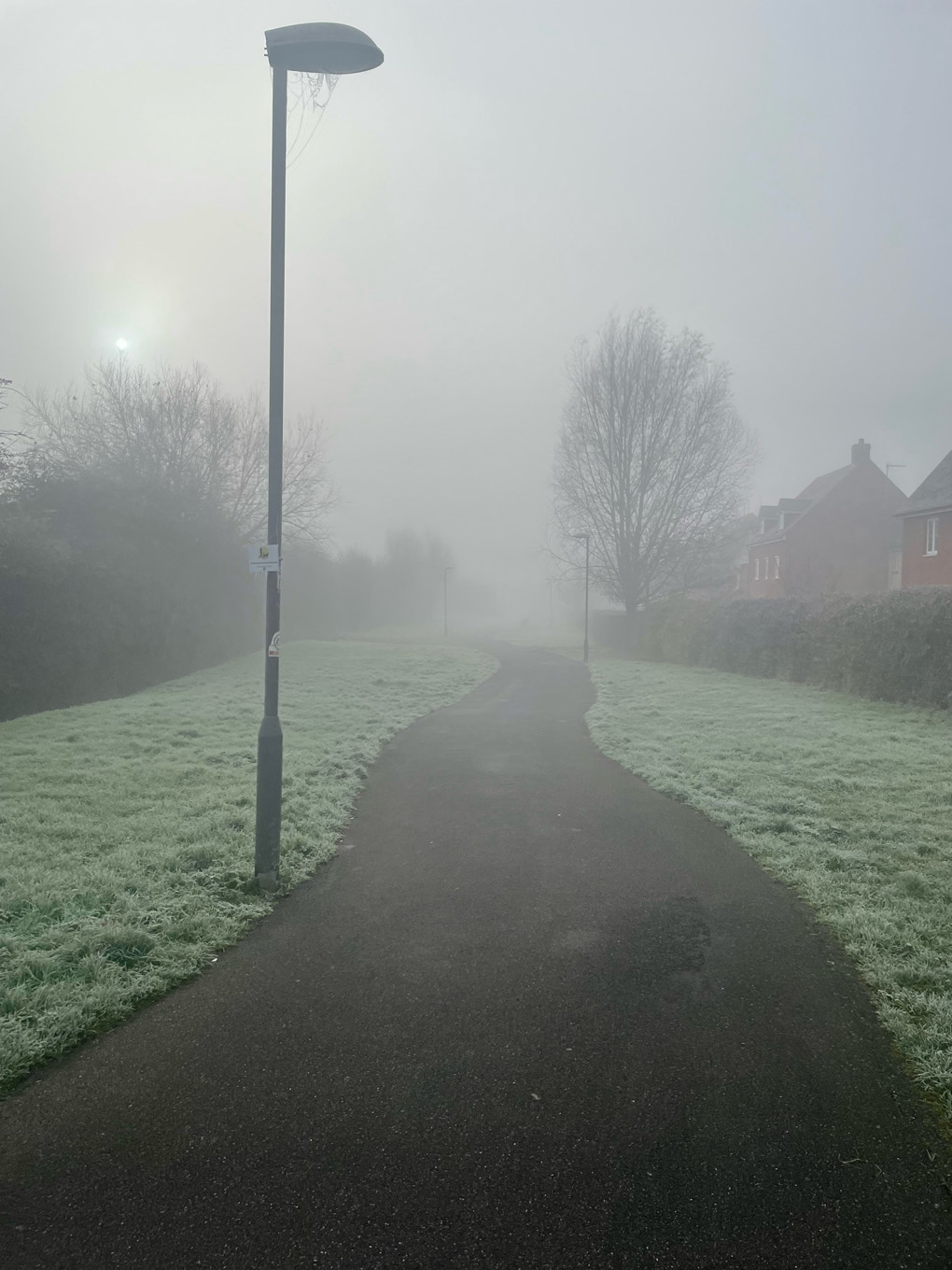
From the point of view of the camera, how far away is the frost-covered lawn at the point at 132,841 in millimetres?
4020

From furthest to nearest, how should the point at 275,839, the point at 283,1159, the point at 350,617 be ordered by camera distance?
1. the point at 350,617
2. the point at 275,839
3. the point at 283,1159

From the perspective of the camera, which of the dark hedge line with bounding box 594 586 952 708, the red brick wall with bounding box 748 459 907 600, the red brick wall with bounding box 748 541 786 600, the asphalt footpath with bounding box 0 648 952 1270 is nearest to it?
the asphalt footpath with bounding box 0 648 952 1270

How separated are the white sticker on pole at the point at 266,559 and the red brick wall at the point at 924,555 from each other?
104ft

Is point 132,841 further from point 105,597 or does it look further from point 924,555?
point 924,555

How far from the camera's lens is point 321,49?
543cm

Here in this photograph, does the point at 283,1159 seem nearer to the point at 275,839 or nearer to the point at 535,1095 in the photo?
the point at 535,1095

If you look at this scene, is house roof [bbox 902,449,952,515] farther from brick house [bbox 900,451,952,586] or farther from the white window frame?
the white window frame

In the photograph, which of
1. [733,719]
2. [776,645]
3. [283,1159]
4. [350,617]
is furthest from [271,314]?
[350,617]

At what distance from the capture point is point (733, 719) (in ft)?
48.5

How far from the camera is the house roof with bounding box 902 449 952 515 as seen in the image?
30906 millimetres

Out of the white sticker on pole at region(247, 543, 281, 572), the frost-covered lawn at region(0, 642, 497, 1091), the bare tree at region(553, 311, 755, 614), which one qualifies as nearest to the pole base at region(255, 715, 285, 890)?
the frost-covered lawn at region(0, 642, 497, 1091)

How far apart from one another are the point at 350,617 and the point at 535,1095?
5367 cm

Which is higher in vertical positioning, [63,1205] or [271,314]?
[271,314]

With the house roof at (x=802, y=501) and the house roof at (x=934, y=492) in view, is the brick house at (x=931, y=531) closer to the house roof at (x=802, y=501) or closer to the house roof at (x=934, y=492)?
the house roof at (x=934, y=492)
